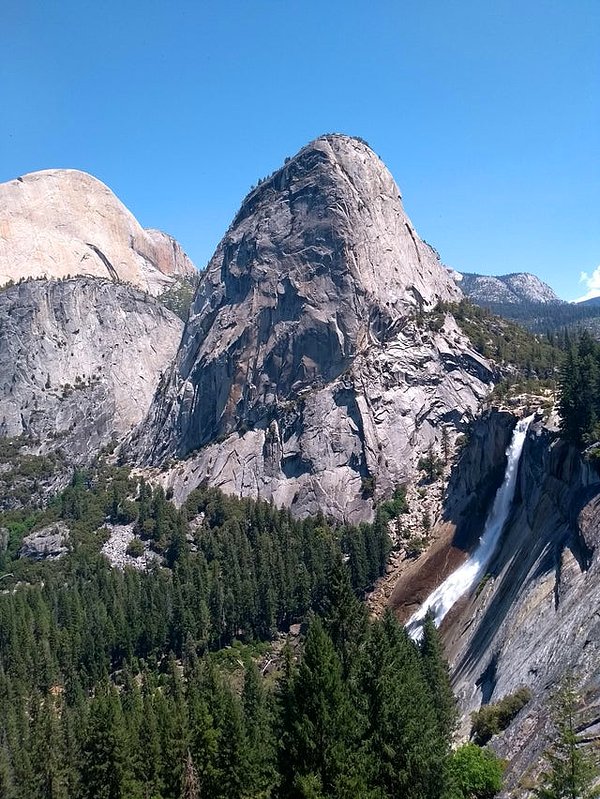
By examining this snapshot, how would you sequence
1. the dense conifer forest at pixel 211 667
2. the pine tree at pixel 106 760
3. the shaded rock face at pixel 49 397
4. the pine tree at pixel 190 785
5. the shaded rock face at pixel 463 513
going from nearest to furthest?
the dense conifer forest at pixel 211 667
the pine tree at pixel 190 785
the pine tree at pixel 106 760
the shaded rock face at pixel 463 513
the shaded rock face at pixel 49 397

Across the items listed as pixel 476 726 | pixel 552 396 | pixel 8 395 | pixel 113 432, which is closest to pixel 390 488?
pixel 552 396

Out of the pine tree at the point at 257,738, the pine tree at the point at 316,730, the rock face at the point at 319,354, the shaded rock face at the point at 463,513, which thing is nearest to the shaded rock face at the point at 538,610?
the shaded rock face at the point at 463,513

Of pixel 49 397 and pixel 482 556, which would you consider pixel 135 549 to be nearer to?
pixel 482 556

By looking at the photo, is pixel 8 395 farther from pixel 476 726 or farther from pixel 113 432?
pixel 476 726

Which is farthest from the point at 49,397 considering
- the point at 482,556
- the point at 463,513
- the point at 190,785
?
the point at 190,785

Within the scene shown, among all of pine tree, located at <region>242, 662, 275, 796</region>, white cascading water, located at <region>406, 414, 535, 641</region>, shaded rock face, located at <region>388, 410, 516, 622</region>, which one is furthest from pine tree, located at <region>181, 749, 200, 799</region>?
shaded rock face, located at <region>388, 410, 516, 622</region>

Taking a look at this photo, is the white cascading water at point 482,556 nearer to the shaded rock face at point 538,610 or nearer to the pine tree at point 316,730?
the shaded rock face at point 538,610
